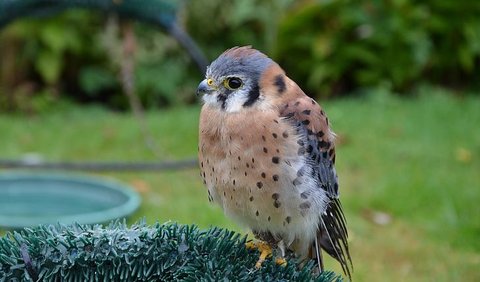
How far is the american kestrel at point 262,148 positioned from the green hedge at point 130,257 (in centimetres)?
47

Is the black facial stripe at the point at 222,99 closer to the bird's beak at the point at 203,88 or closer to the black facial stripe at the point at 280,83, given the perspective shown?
the bird's beak at the point at 203,88

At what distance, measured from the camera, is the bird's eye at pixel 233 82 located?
2.64 metres

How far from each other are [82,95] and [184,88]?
1.23m

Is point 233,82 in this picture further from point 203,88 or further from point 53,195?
point 53,195

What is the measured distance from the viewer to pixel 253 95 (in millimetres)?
2662

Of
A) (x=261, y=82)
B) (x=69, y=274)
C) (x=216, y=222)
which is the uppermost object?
(x=216, y=222)

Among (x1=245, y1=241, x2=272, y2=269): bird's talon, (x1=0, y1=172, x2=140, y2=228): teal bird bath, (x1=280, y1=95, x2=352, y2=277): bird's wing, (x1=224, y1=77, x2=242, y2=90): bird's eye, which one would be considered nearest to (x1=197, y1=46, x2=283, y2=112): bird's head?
(x1=224, y1=77, x2=242, y2=90): bird's eye

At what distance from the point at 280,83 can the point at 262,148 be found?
238mm

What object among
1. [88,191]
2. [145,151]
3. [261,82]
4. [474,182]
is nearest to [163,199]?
[88,191]

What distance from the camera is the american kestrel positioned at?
8.52ft

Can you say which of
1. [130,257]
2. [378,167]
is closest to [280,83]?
[130,257]

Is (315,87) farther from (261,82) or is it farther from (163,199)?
(261,82)

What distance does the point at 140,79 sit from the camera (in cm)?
871

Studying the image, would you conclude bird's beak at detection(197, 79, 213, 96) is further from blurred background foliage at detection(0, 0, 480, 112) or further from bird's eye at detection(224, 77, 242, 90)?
blurred background foliage at detection(0, 0, 480, 112)
